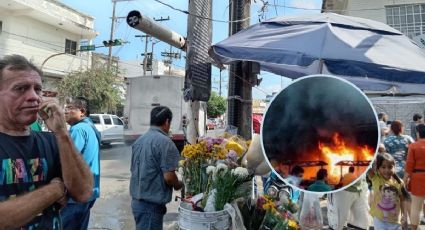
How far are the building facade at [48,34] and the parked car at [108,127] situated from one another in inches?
144

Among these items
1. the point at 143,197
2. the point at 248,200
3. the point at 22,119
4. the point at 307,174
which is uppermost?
the point at 22,119

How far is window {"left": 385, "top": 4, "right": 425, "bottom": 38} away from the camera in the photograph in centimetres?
1537

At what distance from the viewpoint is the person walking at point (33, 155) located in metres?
1.45

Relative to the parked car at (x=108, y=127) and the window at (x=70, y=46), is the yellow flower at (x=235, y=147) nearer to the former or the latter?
the parked car at (x=108, y=127)

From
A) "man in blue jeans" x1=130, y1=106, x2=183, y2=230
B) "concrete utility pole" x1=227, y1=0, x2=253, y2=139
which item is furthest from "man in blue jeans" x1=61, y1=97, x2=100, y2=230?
"concrete utility pole" x1=227, y1=0, x2=253, y2=139

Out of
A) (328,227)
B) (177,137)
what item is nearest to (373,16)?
(177,137)

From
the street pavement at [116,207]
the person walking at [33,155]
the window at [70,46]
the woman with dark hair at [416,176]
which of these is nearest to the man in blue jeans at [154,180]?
the street pavement at [116,207]

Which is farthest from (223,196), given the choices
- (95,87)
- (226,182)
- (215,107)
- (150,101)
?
(215,107)

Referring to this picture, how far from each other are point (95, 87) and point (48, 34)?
4.73 meters

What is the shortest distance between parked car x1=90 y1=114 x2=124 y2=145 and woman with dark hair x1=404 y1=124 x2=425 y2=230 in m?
14.3

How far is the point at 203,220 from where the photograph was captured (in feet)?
6.72

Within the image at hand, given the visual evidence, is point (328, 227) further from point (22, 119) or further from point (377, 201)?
point (22, 119)

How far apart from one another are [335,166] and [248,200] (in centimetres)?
90

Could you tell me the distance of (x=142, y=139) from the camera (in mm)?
3375
